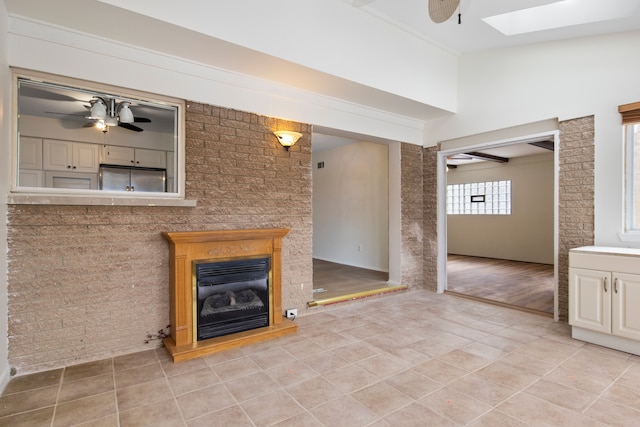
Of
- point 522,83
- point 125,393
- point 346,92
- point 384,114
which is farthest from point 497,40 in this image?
point 125,393

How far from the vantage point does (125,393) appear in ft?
7.62

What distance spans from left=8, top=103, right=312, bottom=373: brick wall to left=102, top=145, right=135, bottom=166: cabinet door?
0.42 meters

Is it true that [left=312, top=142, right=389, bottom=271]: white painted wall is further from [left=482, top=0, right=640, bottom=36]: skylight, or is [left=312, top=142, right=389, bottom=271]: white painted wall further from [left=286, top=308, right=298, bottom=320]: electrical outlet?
[left=286, top=308, right=298, bottom=320]: electrical outlet

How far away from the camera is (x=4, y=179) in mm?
2434

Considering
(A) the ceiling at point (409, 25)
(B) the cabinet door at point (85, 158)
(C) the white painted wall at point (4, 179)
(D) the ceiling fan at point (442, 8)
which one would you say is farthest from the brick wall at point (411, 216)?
(C) the white painted wall at point (4, 179)

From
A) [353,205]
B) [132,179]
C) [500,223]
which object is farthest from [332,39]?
[500,223]

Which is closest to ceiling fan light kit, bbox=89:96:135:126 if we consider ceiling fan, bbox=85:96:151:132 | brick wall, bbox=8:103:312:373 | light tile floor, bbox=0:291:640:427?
ceiling fan, bbox=85:96:151:132

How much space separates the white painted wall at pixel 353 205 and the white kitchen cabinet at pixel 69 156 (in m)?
4.86

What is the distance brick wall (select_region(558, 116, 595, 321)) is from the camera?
3.68m

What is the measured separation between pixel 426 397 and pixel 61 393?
257 centimetres

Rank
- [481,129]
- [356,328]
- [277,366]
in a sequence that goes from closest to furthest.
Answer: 1. [277,366]
2. [356,328]
3. [481,129]

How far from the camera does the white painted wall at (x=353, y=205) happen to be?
21.4 ft

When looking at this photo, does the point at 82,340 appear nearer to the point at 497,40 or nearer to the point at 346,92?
the point at 346,92

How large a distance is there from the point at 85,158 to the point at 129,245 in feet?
2.76
